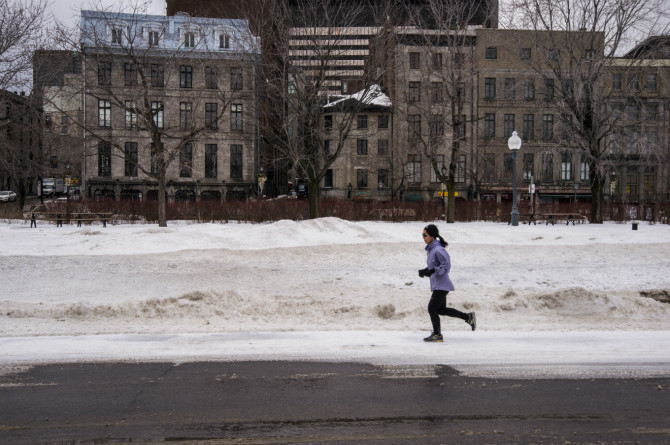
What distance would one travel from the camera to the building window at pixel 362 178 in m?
57.8

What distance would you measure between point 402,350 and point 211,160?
4928 cm

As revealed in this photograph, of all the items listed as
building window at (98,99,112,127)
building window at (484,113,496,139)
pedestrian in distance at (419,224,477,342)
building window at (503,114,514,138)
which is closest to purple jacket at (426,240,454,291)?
pedestrian in distance at (419,224,477,342)

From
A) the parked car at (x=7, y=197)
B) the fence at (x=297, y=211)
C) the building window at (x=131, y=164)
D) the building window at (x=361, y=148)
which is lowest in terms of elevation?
the fence at (x=297, y=211)

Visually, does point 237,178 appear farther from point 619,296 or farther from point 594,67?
point 619,296

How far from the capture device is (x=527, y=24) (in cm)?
2827

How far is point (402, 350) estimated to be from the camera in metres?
Answer: 7.85

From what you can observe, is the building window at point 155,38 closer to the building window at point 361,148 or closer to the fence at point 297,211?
the fence at point 297,211

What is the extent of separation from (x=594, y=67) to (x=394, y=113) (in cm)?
3079

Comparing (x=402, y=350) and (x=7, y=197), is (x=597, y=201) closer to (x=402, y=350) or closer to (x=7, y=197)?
(x=402, y=350)

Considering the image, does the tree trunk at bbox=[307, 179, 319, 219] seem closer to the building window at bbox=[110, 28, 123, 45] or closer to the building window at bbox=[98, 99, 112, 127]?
the building window at bbox=[110, 28, 123, 45]

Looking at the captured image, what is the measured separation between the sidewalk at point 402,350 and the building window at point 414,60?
51307 mm

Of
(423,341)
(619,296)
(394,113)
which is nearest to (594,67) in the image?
(619,296)

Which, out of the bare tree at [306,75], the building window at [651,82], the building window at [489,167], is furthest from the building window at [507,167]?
the bare tree at [306,75]

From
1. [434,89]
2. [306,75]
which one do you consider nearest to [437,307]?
[306,75]
